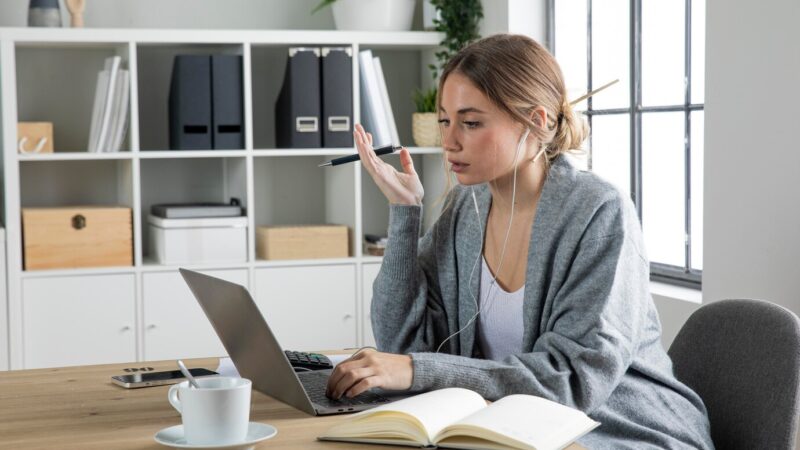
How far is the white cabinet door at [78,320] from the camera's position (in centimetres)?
344

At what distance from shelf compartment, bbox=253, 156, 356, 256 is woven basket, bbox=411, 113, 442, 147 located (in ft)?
1.16

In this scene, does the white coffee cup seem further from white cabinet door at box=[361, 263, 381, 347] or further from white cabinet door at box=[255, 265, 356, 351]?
white cabinet door at box=[361, 263, 381, 347]

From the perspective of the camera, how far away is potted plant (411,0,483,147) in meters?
3.73

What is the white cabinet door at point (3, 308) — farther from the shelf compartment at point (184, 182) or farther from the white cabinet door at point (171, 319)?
the shelf compartment at point (184, 182)

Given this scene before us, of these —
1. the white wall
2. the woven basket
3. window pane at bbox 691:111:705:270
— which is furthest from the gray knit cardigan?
the woven basket

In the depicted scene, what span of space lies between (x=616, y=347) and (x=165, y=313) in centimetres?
236

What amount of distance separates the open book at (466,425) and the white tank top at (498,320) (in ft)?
1.46

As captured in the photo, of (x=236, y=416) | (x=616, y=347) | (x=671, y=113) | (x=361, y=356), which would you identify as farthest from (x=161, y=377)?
(x=671, y=113)

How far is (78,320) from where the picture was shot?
137 inches

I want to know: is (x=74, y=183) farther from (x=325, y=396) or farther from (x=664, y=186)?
(x=325, y=396)

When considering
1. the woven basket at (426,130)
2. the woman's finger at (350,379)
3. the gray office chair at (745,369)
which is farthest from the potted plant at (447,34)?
the woman's finger at (350,379)

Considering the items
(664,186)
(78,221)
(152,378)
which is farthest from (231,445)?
(78,221)

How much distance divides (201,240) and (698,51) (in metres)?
1.77

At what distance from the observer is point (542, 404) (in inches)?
48.9
